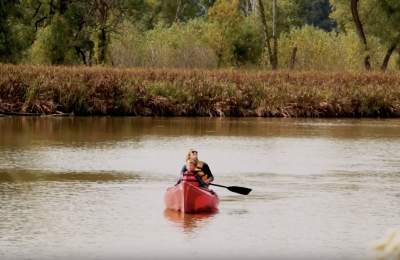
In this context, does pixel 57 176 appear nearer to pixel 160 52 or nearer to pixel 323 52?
pixel 160 52

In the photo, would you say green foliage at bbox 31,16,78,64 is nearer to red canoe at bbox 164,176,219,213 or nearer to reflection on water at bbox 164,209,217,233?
red canoe at bbox 164,176,219,213

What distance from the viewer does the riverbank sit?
42.4 metres

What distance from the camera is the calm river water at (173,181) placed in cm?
1447

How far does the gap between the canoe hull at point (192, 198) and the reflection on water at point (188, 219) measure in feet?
0.35

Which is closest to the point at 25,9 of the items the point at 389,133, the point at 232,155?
the point at 389,133

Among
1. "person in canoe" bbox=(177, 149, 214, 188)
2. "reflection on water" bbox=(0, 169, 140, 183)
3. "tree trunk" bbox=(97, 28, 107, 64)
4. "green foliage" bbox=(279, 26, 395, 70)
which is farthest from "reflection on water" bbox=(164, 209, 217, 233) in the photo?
"green foliage" bbox=(279, 26, 395, 70)

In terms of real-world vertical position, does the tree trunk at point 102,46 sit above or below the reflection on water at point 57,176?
above

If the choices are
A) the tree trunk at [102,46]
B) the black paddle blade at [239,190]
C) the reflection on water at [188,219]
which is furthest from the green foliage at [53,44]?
the reflection on water at [188,219]

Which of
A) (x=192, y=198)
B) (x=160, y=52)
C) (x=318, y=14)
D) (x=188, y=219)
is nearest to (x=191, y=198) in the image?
(x=192, y=198)

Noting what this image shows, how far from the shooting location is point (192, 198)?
57.5 ft

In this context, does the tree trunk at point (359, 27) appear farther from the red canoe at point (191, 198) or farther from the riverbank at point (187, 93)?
the red canoe at point (191, 198)

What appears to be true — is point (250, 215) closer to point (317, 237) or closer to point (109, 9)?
point (317, 237)

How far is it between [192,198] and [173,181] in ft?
16.4

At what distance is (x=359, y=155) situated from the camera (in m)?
28.8
